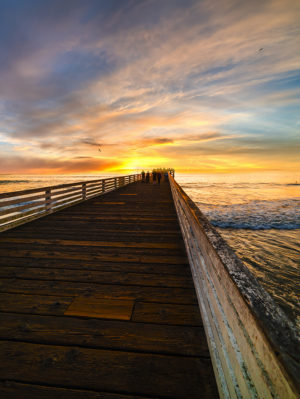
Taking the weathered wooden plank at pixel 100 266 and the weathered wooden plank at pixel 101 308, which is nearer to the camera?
the weathered wooden plank at pixel 101 308

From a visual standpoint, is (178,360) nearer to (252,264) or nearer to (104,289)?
(104,289)

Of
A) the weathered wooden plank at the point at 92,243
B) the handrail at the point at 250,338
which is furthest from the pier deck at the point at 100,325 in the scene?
the handrail at the point at 250,338

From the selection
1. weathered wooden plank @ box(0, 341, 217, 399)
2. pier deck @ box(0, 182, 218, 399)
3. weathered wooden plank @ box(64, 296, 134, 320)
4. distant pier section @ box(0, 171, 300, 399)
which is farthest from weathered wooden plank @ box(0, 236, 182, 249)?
weathered wooden plank @ box(0, 341, 217, 399)

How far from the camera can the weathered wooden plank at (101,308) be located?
2.28 m

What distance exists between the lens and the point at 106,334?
2.02 metres

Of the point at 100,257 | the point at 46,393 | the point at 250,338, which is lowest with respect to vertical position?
the point at 46,393

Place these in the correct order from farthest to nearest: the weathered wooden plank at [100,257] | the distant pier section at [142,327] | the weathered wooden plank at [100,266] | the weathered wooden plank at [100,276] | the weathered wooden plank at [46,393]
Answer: the weathered wooden plank at [100,257]
the weathered wooden plank at [100,266]
the weathered wooden plank at [100,276]
the weathered wooden plank at [46,393]
the distant pier section at [142,327]

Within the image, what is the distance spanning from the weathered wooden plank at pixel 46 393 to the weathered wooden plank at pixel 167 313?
764mm

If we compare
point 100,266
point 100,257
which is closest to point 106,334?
point 100,266

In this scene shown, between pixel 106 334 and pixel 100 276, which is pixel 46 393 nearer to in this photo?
pixel 106 334

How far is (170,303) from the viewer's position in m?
2.47

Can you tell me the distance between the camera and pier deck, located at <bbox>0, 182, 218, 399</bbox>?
5.13 feet

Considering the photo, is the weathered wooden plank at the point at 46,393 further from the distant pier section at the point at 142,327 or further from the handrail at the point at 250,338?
the handrail at the point at 250,338

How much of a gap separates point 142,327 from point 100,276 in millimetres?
1250
